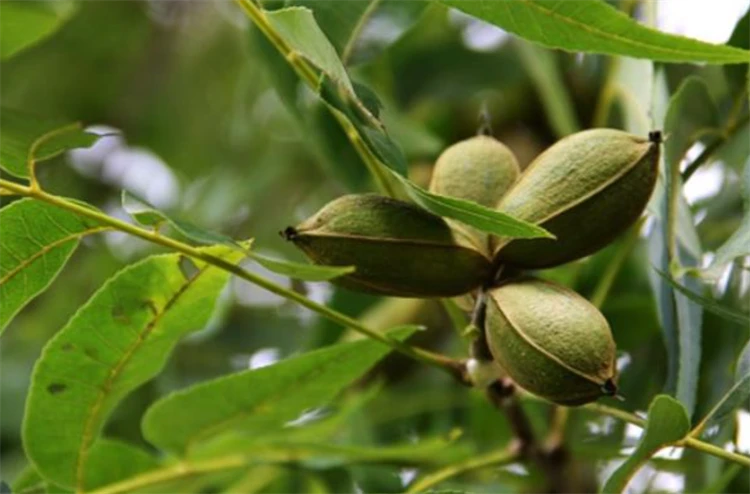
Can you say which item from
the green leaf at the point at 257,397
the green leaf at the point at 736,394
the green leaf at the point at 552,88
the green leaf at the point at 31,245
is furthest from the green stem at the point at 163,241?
the green leaf at the point at 552,88

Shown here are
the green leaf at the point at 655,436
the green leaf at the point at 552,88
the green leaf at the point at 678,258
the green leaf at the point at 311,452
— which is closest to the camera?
the green leaf at the point at 655,436

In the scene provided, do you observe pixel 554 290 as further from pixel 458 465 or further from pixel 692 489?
pixel 692 489

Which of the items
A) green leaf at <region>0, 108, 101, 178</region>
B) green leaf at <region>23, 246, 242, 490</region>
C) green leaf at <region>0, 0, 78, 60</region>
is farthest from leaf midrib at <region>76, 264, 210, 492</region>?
green leaf at <region>0, 0, 78, 60</region>

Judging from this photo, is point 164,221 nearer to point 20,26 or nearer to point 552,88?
point 20,26

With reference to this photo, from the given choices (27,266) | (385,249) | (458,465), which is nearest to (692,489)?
(458,465)

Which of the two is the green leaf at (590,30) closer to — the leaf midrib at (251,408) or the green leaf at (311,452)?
the leaf midrib at (251,408)
